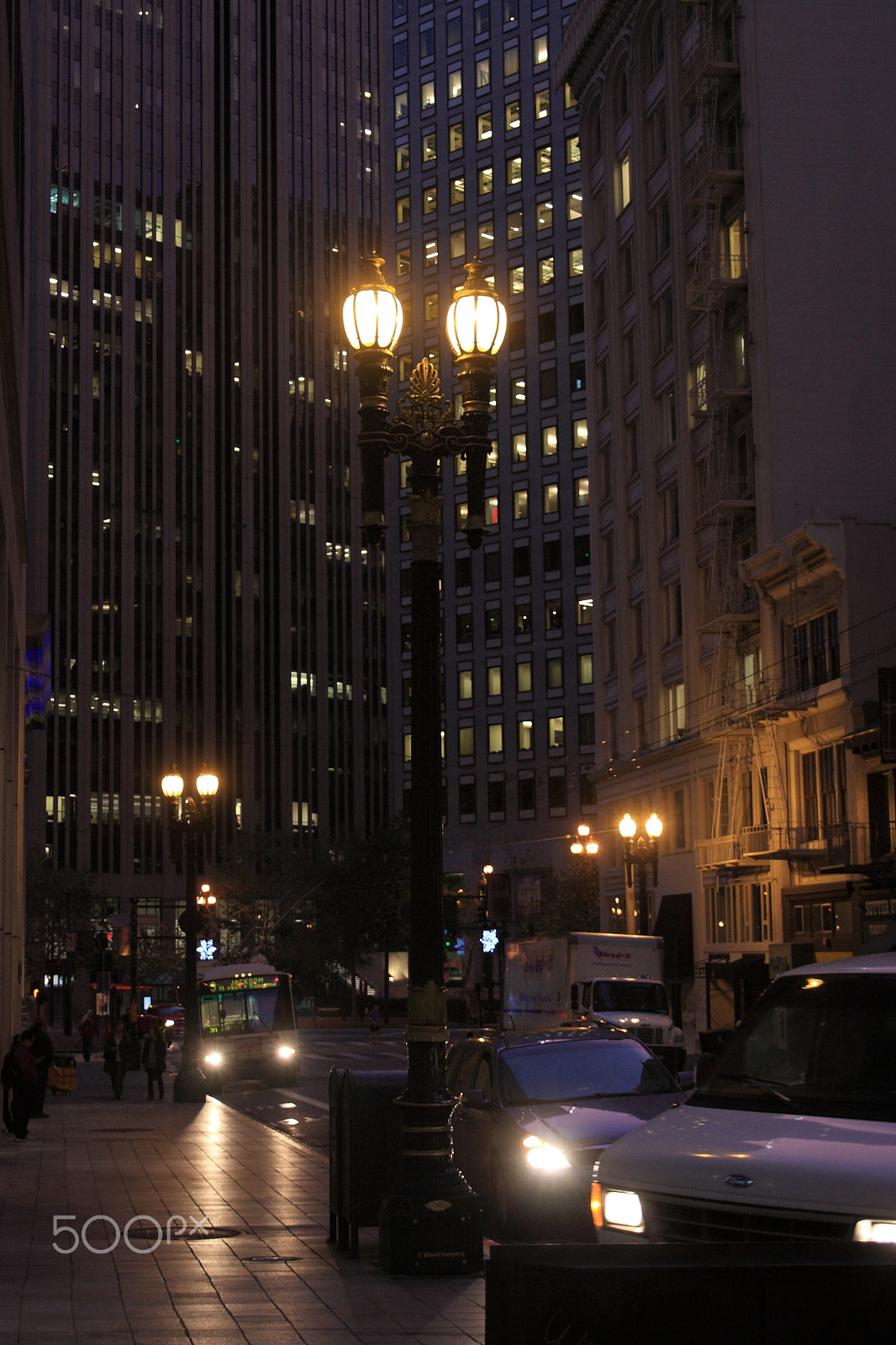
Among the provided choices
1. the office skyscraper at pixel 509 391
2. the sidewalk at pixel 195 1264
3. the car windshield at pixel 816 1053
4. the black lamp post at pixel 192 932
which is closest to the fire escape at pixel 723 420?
the black lamp post at pixel 192 932

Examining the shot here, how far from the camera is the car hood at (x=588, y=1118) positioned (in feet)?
41.3

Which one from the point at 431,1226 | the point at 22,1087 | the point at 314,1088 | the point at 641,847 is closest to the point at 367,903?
the point at 641,847

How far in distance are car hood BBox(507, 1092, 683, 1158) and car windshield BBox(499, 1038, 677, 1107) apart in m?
0.17

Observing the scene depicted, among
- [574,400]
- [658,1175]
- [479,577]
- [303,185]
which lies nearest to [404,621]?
[479,577]

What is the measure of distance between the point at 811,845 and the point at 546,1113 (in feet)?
106

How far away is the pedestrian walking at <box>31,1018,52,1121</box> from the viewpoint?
2477cm

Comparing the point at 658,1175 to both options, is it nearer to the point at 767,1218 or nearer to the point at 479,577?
the point at 767,1218

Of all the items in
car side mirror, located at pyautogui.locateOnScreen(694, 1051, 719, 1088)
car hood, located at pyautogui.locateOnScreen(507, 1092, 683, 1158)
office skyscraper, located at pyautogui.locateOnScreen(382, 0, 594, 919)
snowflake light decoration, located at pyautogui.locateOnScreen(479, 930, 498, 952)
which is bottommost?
snowflake light decoration, located at pyautogui.locateOnScreen(479, 930, 498, 952)

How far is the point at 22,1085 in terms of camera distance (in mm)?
23875

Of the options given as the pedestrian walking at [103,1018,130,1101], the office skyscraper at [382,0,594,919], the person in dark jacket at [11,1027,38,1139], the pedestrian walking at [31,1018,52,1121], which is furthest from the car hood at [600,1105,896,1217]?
the office skyscraper at [382,0,594,919]

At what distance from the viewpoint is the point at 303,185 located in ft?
442

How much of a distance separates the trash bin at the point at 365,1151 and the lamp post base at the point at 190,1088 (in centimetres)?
2199

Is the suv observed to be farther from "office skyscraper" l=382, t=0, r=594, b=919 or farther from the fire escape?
"office skyscraper" l=382, t=0, r=594, b=919

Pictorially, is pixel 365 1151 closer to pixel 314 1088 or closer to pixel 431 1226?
pixel 431 1226
